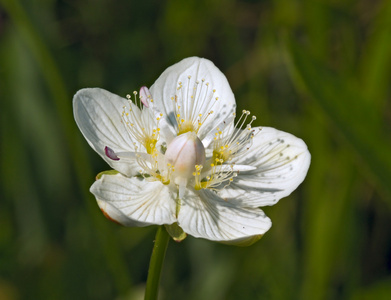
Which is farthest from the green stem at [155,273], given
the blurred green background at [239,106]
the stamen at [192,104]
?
the blurred green background at [239,106]

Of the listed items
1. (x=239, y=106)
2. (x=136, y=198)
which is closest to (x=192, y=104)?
(x=136, y=198)

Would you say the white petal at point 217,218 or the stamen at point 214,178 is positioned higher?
the stamen at point 214,178

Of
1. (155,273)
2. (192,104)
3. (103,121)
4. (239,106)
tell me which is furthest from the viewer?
(239,106)

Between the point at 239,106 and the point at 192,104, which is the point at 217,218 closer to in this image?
the point at 192,104

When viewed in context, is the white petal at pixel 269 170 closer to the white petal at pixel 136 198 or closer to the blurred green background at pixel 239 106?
the white petal at pixel 136 198

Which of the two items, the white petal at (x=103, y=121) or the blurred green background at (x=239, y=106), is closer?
the white petal at (x=103, y=121)
